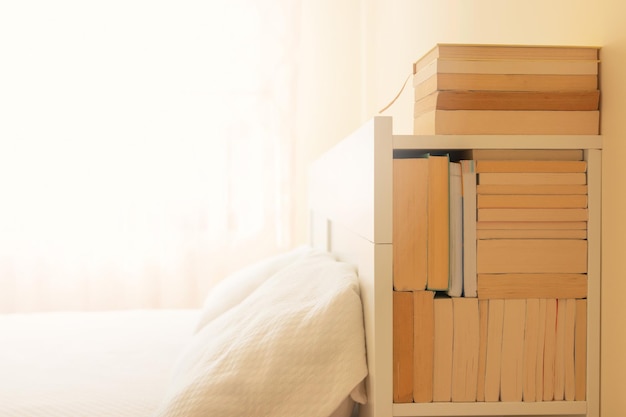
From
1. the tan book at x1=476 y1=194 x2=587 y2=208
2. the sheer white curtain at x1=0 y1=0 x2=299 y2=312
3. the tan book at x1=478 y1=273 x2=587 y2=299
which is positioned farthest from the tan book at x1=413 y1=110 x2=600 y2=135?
the sheer white curtain at x1=0 y1=0 x2=299 y2=312

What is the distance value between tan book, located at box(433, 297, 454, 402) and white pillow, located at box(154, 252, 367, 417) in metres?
0.11

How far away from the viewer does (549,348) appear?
1.02 meters

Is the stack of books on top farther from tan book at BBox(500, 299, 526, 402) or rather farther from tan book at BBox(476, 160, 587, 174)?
tan book at BBox(500, 299, 526, 402)

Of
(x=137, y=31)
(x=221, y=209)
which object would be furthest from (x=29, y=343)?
(x=137, y=31)

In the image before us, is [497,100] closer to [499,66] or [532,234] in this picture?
[499,66]

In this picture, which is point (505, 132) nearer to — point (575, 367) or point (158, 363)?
point (575, 367)

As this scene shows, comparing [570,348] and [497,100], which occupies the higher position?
[497,100]

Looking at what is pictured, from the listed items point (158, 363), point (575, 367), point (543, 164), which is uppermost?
point (543, 164)

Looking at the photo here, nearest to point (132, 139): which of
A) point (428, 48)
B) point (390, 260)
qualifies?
point (428, 48)

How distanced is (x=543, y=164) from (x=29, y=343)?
1330mm

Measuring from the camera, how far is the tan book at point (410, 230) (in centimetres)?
99

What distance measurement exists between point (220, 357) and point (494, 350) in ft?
1.28

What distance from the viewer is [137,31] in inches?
125

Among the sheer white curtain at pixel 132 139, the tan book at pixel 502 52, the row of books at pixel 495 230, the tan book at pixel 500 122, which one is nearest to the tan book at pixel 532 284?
the row of books at pixel 495 230
